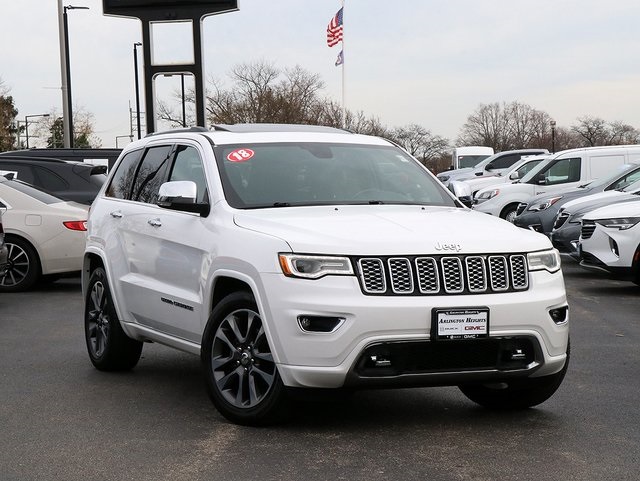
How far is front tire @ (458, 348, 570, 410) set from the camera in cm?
639

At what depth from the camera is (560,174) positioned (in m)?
24.5

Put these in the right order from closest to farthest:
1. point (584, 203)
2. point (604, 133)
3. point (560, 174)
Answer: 1. point (584, 203)
2. point (560, 174)
3. point (604, 133)

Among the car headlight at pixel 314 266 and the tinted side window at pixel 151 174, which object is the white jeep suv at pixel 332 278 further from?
the tinted side window at pixel 151 174

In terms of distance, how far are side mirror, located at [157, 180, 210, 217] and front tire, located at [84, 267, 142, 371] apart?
1474mm

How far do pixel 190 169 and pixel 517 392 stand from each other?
252cm

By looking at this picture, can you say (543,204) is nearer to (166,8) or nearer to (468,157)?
(166,8)

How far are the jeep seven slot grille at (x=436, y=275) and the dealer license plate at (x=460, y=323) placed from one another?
0.12m

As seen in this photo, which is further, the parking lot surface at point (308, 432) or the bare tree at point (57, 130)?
the bare tree at point (57, 130)

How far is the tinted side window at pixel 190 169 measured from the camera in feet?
23.4

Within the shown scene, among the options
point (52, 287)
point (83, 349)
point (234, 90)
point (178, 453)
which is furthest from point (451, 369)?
point (234, 90)

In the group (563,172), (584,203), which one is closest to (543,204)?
(584,203)

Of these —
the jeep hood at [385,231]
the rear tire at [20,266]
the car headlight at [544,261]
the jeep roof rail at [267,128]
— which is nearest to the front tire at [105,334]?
the jeep roof rail at [267,128]

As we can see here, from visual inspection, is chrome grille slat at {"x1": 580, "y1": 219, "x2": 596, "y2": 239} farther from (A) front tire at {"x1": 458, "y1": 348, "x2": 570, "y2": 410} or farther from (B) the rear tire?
(A) front tire at {"x1": 458, "y1": 348, "x2": 570, "y2": 410}

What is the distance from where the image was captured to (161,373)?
8352 millimetres
